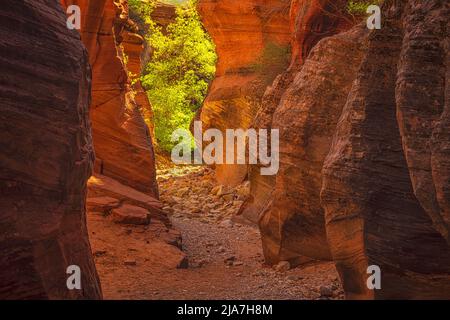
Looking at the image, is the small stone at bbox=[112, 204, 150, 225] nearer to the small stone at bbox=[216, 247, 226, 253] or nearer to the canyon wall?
the small stone at bbox=[216, 247, 226, 253]

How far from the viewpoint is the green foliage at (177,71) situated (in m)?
28.5

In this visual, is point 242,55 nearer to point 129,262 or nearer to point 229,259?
point 229,259

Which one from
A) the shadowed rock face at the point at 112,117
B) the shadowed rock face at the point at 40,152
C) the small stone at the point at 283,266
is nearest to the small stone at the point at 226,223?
the shadowed rock face at the point at 112,117

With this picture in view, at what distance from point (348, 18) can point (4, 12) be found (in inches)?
385

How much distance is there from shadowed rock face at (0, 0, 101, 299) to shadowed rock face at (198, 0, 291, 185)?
15073 millimetres

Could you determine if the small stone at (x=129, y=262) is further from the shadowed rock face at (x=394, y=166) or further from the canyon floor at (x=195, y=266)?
the shadowed rock face at (x=394, y=166)

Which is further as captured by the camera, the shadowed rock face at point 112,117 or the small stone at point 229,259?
the shadowed rock face at point 112,117

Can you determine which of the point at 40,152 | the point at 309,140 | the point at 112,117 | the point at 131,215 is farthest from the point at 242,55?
the point at 40,152

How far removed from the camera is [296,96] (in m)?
11.1

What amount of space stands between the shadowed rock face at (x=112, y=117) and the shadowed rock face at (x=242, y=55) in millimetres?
6879

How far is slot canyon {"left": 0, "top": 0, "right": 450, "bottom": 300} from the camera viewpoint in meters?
5.79

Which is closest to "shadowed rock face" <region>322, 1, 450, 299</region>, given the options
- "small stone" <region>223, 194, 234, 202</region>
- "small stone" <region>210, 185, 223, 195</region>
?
"small stone" <region>223, 194, 234, 202</region>

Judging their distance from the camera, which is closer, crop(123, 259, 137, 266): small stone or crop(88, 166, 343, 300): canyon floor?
crop(88, 166, 343, 300): canyon floor
